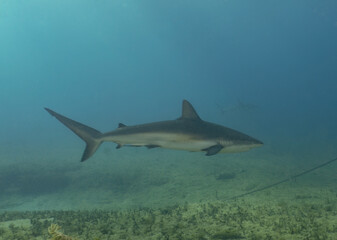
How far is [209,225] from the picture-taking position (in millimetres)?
5117

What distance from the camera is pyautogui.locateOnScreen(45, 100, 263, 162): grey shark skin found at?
20.3 feet

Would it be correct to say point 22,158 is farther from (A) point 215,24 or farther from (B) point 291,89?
(B) point 291,89

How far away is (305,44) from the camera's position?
178 metres

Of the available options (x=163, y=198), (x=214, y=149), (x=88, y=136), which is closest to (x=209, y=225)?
(x=214, y=149)

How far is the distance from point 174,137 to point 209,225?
81.1 inches

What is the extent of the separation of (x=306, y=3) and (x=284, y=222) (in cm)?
11173

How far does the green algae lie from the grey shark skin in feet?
4.88

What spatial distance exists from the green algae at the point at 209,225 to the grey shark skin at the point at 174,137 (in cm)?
149

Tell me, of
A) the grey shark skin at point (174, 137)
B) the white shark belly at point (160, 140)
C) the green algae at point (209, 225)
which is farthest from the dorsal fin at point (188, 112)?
the green algae at point (209, 225)

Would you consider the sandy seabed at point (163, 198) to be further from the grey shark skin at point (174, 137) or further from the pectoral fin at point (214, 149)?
the grey shark skin at point (174, 137)

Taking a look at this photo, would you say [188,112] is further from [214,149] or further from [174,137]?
[214,149]

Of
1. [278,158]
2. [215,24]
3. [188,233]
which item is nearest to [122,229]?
[188,233]

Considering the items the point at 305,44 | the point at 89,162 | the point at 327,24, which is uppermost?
the point at 305,44

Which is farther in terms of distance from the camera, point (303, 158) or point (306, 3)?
point (306, 3)
